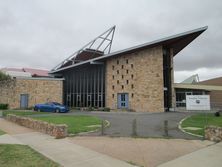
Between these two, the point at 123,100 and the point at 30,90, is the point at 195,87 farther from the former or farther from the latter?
the point at 30,90

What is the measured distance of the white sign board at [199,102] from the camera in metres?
14.2

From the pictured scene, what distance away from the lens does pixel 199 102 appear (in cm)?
1442

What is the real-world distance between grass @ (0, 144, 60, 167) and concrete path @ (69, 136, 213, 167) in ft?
6.85

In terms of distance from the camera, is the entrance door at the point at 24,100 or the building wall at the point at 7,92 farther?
the entrance door at the point at 24,100

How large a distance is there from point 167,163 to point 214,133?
4.37m

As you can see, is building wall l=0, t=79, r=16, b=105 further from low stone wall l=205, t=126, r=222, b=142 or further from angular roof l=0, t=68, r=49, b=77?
low stone wall l=205, t=126, r=222, b=142

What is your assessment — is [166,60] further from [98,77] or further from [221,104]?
[221,104]

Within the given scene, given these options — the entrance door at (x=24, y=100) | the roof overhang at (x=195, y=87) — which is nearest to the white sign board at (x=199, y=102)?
the roof overhang at (x=195, y=87)

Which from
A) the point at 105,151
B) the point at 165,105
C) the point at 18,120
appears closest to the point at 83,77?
the point at 165,105

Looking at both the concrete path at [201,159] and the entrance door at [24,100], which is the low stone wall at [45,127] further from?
the entrance door at [24,100]

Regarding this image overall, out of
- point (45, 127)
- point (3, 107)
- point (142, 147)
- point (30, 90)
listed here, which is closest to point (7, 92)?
point (3, 107)

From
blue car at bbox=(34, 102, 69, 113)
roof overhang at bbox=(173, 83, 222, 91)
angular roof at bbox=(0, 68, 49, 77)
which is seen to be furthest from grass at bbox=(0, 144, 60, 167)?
angular roof at bbox=(0, 68, 49, 77)

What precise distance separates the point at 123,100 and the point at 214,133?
66.3 feet

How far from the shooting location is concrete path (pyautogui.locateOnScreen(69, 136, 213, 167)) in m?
7.31
